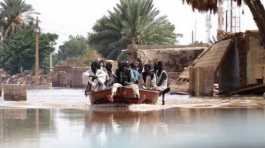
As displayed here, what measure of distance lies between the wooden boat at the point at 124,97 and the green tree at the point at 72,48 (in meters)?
123

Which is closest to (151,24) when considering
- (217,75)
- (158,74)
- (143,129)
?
(217,75)

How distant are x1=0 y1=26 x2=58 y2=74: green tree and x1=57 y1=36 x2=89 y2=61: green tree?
43117 millimetres

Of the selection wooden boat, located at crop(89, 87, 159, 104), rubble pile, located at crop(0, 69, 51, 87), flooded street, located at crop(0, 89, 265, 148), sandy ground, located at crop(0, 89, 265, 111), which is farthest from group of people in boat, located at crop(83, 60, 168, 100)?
rubble pile, located at crop(0, 69, 51, 87)

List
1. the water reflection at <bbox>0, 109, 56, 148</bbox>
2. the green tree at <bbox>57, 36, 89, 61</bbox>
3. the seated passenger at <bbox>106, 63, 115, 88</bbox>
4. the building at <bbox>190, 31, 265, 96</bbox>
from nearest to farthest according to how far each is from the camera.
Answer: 1. the water reflection at <bbox>0, 109, 56, 148</bbox>
2. the seated passenger at <bbox>106, 63, 115, 88</bbox>
3. the building at <bbox>190, 31, 265, 96</bbox>
4. the green tree at <bbox>57, 36, 89, 61</bbox>

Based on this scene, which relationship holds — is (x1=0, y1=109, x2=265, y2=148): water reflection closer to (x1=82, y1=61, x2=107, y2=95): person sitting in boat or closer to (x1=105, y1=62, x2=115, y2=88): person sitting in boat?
(x1=105, y1=62, x2=115, y2=88): person sitting in boat

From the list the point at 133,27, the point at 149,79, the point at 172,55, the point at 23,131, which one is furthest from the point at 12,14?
the point at 23,131

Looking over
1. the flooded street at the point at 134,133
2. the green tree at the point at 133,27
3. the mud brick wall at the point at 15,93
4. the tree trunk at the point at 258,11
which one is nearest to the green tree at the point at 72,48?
the green tree at the point at 133,27

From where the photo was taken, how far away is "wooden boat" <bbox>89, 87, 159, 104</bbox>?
922 inches

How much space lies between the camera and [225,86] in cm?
3944

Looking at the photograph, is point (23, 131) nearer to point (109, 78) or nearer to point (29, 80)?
point (109, 78)

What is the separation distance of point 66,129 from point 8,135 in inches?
68.4

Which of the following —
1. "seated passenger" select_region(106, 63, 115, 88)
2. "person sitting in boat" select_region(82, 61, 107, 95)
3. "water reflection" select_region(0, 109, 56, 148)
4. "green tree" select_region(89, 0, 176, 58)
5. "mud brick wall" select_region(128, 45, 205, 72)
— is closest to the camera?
"water reflection" select_region(0, 109, 56, 148)

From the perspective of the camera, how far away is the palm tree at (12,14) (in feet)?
287

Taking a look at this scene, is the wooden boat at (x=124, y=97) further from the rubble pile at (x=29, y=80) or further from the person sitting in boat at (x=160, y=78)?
the rubble pile at (x=29, y=80)
